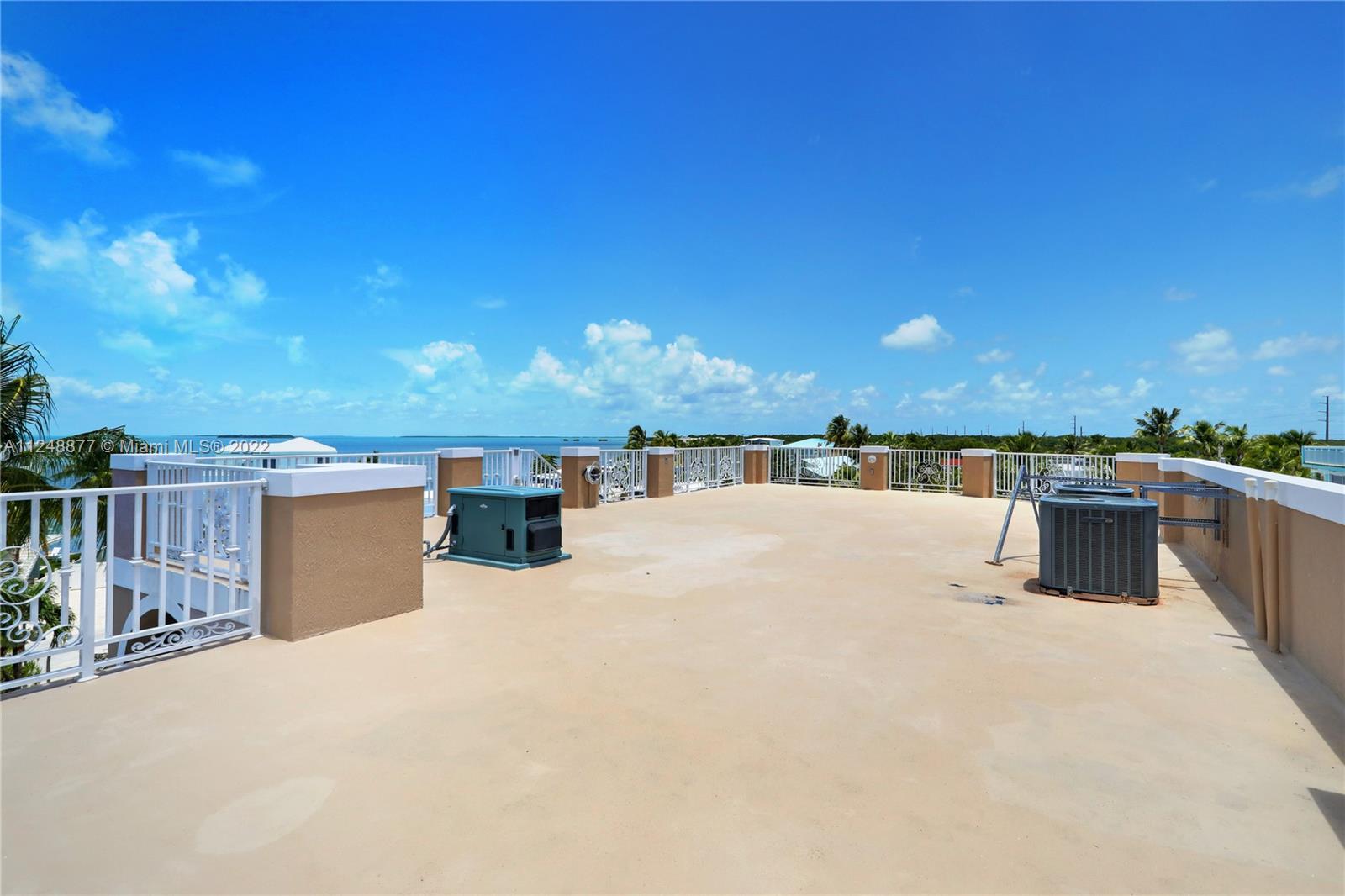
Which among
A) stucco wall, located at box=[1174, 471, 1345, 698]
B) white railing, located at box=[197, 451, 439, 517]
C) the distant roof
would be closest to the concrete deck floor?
stucco wall, located at box=[1174, 471, 1345, 698]

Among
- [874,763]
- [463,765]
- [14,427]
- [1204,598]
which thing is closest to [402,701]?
[463,765]

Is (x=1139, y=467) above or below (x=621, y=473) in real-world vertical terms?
above

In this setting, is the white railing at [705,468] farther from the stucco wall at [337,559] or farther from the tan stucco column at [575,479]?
the stucco wall at [337,559]

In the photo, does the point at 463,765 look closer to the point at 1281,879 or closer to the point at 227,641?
the point at 227,641

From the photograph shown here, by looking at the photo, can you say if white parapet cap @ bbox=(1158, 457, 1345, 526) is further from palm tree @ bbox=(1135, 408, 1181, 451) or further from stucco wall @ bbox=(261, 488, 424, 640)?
palm tree @ bbox=(1135, 408, 1181, 451)

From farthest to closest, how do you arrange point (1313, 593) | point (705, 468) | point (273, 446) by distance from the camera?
1. point (705, 468)
2. point (273, 446)
3. point (1313, 593)

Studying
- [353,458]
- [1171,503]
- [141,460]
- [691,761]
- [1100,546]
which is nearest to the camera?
[691,761]

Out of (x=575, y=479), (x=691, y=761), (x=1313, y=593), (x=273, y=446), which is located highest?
(x=273, y=446)

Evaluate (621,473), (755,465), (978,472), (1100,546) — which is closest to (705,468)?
(755,465)

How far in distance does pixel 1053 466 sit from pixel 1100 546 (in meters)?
10.1

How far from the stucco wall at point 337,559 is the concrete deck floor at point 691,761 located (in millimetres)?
174

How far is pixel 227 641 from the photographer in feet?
12.9

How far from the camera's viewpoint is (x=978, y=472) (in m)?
15.1

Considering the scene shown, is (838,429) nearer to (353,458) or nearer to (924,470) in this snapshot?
(924,470)
